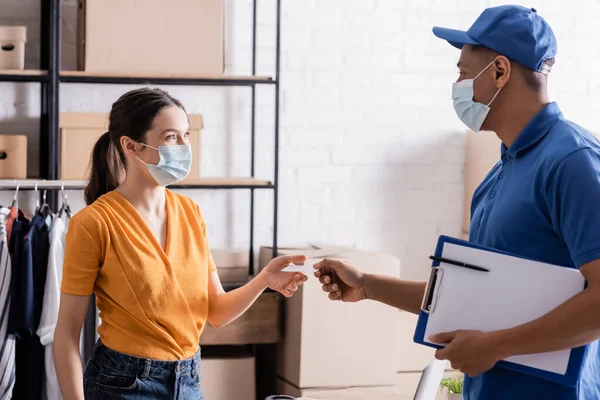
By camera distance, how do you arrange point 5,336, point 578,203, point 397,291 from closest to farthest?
point 578,203 → point 397,291 → point 5,336

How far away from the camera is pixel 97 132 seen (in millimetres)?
3014

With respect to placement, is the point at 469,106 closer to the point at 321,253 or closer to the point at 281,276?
the point at 281,276

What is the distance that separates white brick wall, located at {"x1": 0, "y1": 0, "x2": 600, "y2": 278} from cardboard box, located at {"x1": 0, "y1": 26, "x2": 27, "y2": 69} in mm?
353

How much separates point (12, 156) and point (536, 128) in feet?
6.91

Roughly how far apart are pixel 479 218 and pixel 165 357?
0.76m

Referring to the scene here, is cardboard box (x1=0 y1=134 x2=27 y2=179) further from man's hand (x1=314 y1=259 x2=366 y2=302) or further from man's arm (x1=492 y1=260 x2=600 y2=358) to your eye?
man's arm (x1=492 y1=260 x2=600 y2=358)

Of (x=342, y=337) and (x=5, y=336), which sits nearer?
(x=5, y=336)

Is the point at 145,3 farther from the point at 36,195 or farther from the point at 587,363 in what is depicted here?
the point at 587,363

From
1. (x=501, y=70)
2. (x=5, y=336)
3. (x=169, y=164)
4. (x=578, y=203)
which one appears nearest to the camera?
(x=578, y=203)

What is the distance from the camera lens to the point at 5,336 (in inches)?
108

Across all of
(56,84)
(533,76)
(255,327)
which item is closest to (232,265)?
(255,327)

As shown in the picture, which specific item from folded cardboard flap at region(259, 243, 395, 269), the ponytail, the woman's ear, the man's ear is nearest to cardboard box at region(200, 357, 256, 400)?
folded cardboard flap at region(259, 243, 395, 269)

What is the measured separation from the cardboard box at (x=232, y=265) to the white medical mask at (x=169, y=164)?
4.19ft

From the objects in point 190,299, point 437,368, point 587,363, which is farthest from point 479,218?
point 190,299
